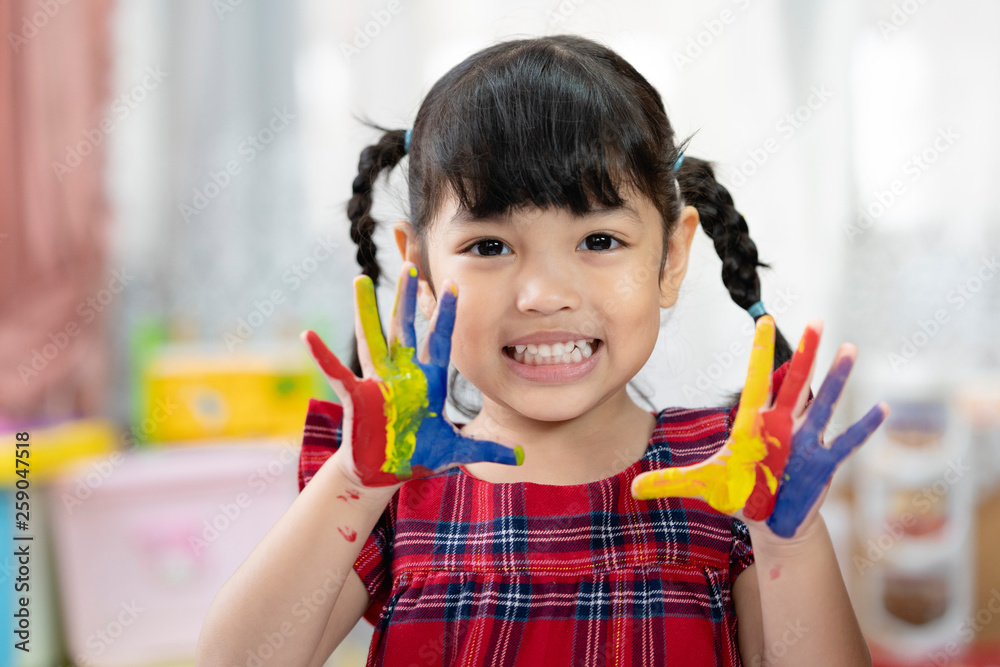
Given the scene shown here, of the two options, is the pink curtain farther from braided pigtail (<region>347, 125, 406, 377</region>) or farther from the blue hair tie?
the blue hair tie

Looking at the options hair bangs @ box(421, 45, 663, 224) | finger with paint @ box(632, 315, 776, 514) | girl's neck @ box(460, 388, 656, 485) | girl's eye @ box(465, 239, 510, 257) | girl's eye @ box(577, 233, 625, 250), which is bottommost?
girl's neck @ box(460, 388, 656, 485)

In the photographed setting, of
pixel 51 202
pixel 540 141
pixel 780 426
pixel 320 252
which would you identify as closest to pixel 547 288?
pixel 540 141

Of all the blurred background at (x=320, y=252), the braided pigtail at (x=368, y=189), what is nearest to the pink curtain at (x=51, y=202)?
the blurred background at (x=320, y=252)

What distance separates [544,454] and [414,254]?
272 millimetres

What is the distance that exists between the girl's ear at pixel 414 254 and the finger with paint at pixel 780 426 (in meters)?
0.40

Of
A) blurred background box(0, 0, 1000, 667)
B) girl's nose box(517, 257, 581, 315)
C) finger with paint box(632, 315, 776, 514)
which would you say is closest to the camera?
finger with paint box(632, 315, 776, 514)

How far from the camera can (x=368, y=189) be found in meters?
1.02

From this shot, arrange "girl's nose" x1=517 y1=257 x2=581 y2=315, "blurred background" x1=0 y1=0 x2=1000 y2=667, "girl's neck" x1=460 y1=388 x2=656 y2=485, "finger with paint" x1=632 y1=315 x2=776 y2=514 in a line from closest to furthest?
1. "finger with paint" x1=632 y1=315 x2=776 y2=514
2. "girl's nose" x1=517 y1=257 x2=581 y2=315
3. "girl's neck" x1=460 y1=388 x2=656 y2=485
4. "blurred background" x1=0 y1=0 x2=1000 y2=667

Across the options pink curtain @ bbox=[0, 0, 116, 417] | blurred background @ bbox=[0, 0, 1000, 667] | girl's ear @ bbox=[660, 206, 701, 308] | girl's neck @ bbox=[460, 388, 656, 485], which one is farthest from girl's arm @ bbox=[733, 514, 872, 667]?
pink curtain @ bbox=[0, 0, 116, 417]

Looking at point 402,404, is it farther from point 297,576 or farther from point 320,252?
point 320,252

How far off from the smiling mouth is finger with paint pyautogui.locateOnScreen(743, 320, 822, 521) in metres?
0.20

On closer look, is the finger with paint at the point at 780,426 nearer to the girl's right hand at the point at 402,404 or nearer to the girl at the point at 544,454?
the girl at the point at 544,454

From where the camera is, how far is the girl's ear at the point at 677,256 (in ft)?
3.15

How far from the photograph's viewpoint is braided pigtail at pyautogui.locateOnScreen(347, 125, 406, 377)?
101cm
